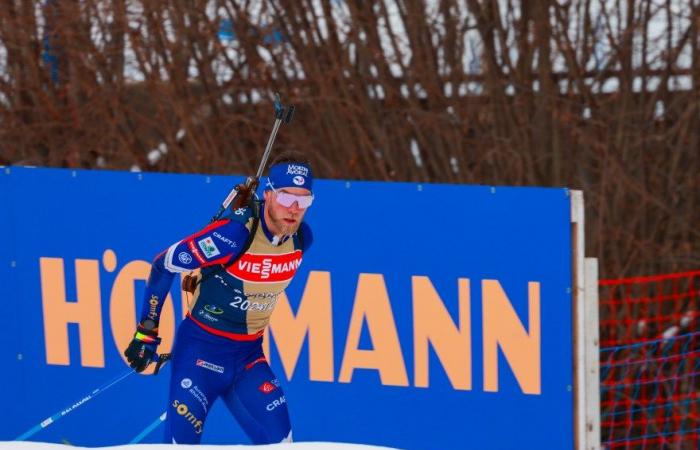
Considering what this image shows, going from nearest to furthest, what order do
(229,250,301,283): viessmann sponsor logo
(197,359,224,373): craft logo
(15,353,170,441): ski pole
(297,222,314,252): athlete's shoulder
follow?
(229,250,301,283): viessmann sponsor logo
(197,359,224,373): craft logo
(297,222,314,252): athlete's shoulder
(15,353,170,441): ski pole

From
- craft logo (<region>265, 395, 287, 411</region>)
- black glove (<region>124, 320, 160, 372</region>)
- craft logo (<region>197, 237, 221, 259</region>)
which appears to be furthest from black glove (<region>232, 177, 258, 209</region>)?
craft logo (<region>265, 395, 287, 411</region>)

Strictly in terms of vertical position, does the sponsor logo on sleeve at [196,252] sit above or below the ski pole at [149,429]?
above

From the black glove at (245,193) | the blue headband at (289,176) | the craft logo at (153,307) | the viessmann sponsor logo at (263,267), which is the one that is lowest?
the craft logo at (153,307)

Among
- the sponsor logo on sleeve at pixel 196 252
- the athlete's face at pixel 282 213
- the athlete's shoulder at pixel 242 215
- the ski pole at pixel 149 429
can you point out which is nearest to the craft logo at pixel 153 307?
the sponsor logo on sleeve at pixel 196 252

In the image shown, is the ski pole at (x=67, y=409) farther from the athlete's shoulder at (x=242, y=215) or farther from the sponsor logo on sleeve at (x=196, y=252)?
the athlete's shoulder at (x=242, y=215)

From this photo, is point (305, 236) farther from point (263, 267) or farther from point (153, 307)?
point (153, 307)

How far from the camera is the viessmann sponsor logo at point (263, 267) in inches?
227

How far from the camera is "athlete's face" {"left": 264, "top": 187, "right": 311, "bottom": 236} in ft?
18.6

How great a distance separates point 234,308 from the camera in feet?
19.3

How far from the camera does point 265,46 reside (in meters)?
9.37

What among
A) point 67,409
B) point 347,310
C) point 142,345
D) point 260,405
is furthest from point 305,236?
point 67,409

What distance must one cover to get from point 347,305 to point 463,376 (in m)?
0.69

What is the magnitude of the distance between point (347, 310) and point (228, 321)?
876 millimetres

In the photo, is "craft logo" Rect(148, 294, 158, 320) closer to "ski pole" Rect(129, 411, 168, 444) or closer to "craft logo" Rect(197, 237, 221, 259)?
"craft logo" Rect(197, 237, 221, 259)
